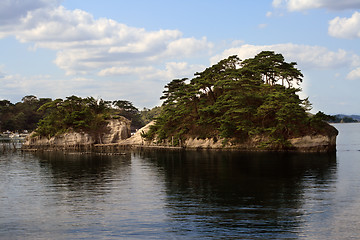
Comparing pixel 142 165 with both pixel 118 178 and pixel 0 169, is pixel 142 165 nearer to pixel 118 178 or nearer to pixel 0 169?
pixel 118 178

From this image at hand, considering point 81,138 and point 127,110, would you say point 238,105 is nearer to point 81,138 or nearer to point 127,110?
point 81,138

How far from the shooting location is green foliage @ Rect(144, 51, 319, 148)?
2945 inches

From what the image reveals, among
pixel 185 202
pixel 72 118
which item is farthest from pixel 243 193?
pixel 72 118

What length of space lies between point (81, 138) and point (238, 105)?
44.7 metres

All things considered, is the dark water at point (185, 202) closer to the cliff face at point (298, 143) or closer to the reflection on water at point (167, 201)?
the reflection on water at point (167, 201)

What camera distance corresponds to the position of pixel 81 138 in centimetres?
10238

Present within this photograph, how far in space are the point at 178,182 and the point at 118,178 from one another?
817 cm

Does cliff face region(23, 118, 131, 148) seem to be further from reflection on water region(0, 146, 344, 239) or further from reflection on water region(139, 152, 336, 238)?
reflection on water region(139, 152, 336, 238)

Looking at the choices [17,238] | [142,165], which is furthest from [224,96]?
[17,238]

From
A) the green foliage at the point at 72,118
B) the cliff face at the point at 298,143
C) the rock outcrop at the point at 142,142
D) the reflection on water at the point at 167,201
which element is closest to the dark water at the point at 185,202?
the reflection on water at the point at 167,201

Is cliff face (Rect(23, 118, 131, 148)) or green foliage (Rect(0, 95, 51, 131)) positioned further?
green foliage (Rect(0, 95, 51, 131))

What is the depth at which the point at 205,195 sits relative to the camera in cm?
3400

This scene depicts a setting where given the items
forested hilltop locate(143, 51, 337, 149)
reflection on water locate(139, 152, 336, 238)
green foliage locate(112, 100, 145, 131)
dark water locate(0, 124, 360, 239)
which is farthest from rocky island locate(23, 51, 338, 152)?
green foliage locate(112, 100, 145, 131)

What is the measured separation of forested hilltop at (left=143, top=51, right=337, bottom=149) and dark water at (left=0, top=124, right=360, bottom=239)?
69.6 ft
